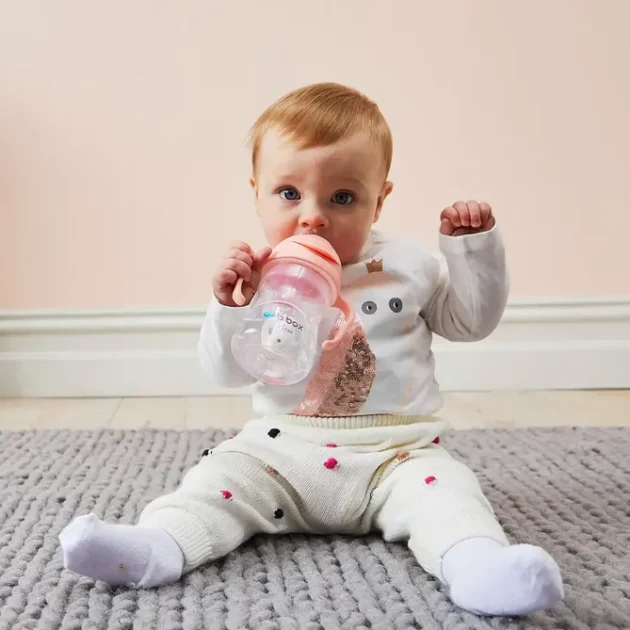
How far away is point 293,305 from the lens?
725mm

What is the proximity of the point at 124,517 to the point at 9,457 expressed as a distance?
311 millimetres

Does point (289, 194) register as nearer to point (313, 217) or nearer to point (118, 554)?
point (313, 217)

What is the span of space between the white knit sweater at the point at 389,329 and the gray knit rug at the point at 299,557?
14cm

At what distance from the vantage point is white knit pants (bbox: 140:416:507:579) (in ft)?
2.29

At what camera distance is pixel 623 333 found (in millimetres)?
1640

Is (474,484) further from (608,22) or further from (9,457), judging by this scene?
(608,22)

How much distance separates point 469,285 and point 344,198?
153 mm

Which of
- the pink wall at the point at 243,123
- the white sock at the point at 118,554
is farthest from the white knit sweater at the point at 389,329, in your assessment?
the pink wall at the point at 243,123

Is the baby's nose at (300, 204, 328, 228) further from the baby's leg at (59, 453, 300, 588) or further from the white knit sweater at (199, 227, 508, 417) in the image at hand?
the baby's leg at (59, 453, 300, 588)

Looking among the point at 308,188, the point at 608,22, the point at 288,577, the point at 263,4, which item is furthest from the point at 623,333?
the point at 288,577

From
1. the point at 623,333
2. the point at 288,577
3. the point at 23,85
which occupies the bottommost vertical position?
the point at 623,333

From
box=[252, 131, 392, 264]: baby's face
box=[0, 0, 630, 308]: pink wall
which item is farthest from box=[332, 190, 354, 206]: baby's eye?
box=[0, 0, 630, 308]: pink wall

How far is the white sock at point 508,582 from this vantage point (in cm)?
55

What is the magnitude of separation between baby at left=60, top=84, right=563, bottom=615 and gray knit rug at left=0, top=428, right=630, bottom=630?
39mm
